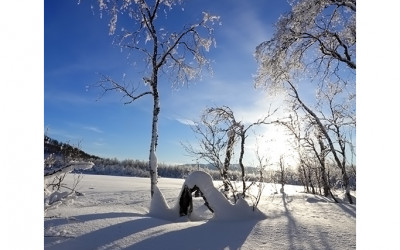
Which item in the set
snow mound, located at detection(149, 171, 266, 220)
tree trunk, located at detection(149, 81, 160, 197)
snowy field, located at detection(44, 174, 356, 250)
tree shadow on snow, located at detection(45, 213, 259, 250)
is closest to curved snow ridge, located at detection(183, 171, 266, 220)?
snow mound, located at detection(149, 171, 266, 220)

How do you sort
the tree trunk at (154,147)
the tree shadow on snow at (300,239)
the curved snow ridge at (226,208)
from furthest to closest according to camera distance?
the tree trunk at (154,147)
the curved snow ridge at (226,208)
the tree shadow on snow at (300,239)

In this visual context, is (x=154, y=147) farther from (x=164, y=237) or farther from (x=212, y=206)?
(x=164, y=237)

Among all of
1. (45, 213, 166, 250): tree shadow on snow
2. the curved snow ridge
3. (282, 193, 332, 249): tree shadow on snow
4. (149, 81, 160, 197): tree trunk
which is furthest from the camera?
(149, 81, 160, 197): tree trunk

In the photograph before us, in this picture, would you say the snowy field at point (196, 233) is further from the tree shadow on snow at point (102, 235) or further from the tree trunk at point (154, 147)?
the tree trunk at point (154, 147)

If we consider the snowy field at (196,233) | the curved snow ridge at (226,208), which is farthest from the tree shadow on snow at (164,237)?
the curved snow ridge at (226,208)

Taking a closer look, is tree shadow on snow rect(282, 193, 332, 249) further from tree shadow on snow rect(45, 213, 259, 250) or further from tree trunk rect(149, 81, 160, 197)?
tree trunk rect(149, 81, 160, 197)

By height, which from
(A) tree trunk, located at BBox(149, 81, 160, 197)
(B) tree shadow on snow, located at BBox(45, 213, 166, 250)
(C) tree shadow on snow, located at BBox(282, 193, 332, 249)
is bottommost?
(C) tree shadow on snow, located at BBox(282, 193, 332, 249)

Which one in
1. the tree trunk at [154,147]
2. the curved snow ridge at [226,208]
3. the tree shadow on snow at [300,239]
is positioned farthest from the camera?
the tree trunk at [154,147]

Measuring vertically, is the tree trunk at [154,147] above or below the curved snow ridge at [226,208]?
above
